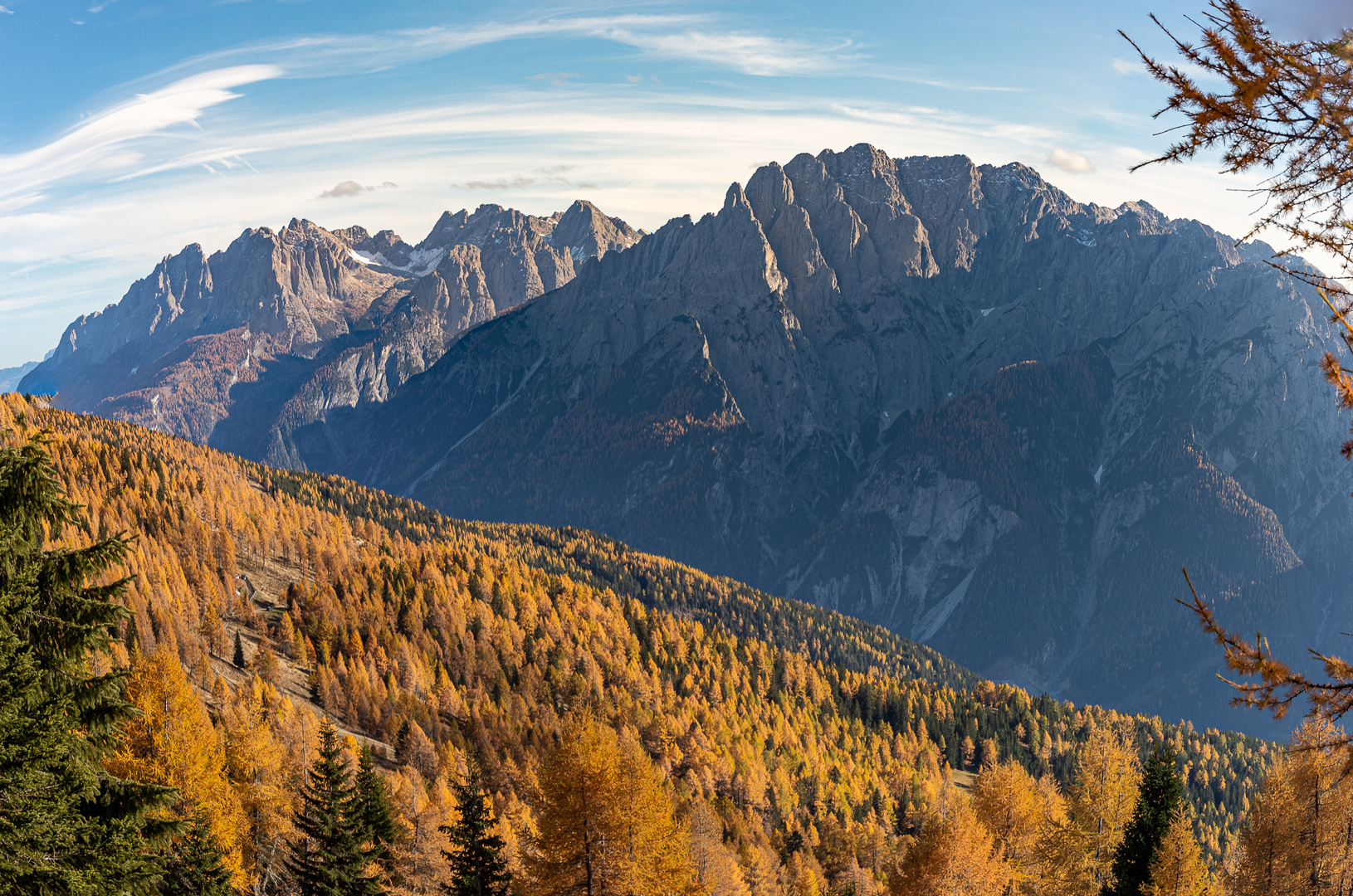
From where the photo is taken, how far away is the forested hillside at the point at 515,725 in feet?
190

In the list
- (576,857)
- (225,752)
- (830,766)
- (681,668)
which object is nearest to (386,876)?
(225,752)

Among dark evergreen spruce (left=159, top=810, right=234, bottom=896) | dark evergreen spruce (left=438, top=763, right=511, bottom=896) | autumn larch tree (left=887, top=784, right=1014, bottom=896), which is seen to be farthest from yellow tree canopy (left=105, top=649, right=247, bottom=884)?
autumn larch tree (left=887, top=784, right=1014, bottom=896)

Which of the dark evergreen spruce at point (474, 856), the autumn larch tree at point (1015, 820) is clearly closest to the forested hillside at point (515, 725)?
the autumn larch tree at point (1015, 820)

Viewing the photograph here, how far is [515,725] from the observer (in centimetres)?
14488

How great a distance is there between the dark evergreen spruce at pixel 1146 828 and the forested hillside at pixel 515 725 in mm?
6297

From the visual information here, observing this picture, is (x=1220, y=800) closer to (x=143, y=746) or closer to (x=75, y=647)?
(x=143, y=746)

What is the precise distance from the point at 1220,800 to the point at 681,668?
122 metres

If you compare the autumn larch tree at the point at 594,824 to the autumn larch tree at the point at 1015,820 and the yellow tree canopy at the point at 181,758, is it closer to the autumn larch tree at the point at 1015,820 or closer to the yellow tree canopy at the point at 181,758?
the yellow tree canopy at the point at 181,758

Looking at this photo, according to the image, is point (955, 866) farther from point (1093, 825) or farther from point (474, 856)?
point (474, 856)

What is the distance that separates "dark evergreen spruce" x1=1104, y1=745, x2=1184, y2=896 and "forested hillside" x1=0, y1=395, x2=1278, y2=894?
6297mm

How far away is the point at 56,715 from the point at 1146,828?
4755 centimetres

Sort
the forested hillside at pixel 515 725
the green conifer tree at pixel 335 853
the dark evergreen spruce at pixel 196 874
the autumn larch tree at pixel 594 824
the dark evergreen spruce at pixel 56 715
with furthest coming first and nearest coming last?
the forested hillside at pixel 515 725, the green conifer tree at pixel 335 853, the autumn larch tree at pixel 594 824, the dark evergreen spruce at pixel 196 874, the dark evergreen spruce at pixel 56 715

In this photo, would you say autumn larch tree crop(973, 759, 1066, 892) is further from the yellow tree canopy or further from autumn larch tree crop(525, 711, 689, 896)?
the yellow tree canopy

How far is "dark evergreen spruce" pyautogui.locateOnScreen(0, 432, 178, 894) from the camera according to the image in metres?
16.0
